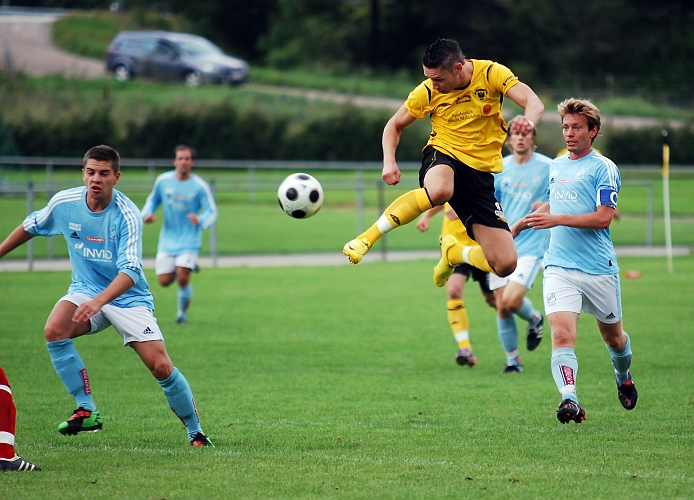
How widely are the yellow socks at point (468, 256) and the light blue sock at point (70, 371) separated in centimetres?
341

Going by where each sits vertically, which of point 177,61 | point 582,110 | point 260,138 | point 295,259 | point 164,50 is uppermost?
point 164,50

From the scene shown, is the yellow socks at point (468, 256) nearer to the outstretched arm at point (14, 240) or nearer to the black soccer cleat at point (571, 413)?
the black soccer cleat at point (571, 413)

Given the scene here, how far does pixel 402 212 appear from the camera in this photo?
7.11 m

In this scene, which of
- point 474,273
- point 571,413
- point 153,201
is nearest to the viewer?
point 571,413

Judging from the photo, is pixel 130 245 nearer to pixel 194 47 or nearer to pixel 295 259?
pixel 295 259

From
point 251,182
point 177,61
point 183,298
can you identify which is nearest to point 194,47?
point 177,61

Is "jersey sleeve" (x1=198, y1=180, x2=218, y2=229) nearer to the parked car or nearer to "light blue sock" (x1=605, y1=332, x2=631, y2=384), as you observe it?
"light blue sock" (x1=605, y1=332, x2=631, y2=384)

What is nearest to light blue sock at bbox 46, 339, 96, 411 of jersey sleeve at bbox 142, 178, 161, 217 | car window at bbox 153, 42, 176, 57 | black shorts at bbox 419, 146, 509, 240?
black shorts at bbox 419, 146, 509, 240

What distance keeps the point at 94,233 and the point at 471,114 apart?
9.89 ft

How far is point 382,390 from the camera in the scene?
8945mm

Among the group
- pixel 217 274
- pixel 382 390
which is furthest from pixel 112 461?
pixel 217 274

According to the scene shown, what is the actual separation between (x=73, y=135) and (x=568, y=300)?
105 ft

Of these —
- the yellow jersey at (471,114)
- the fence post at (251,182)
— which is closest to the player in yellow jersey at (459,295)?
the yellow jersey at (471,114)

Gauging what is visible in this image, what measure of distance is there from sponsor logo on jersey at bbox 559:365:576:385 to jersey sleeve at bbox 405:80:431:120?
224 cm
